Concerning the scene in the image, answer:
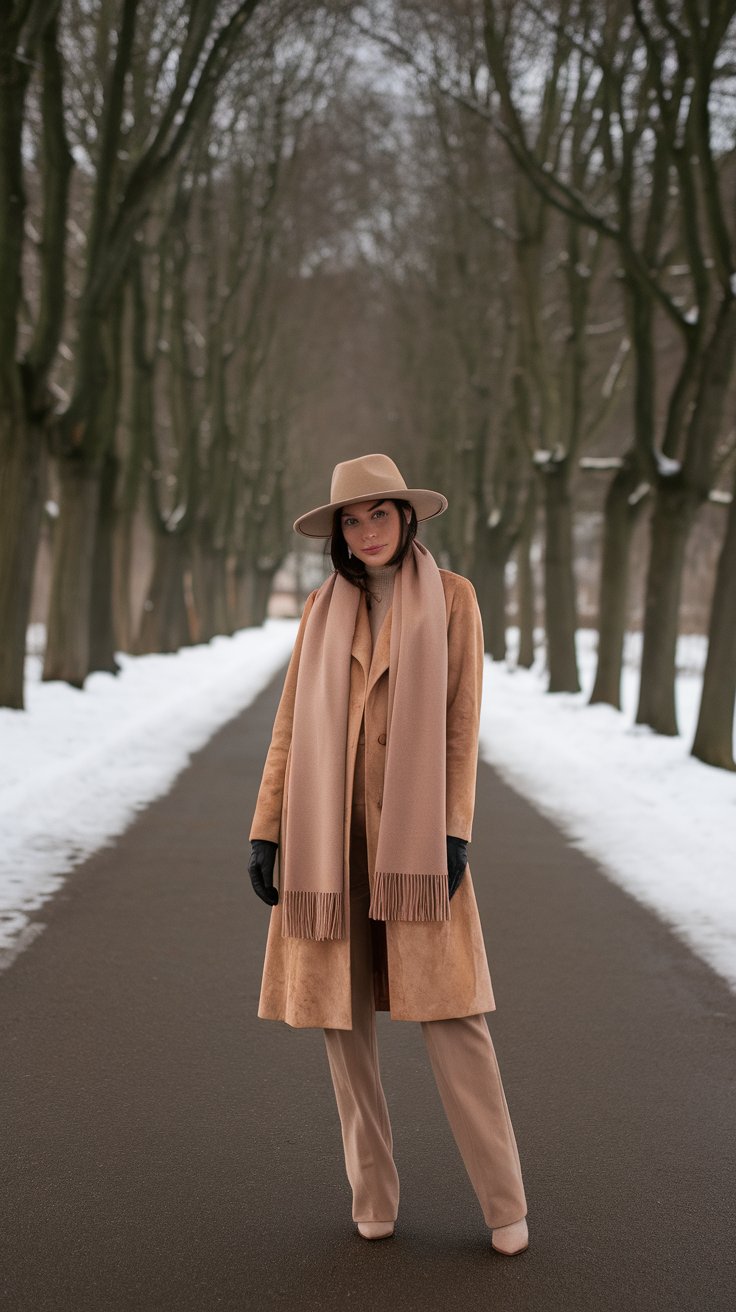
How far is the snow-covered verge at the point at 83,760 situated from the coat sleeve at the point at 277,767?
2615 mm

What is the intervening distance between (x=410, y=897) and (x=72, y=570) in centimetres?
1362

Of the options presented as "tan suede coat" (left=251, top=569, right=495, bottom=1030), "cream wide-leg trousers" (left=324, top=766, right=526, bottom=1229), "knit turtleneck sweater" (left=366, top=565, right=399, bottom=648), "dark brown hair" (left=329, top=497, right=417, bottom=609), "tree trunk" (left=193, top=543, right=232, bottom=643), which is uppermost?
"dark brown hair" (left=329, top=497, right=417, bottom=609)

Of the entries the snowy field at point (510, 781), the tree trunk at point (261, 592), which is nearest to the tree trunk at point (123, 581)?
the snowy field at point (510, 781)

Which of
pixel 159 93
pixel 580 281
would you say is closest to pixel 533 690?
pixel 580 281

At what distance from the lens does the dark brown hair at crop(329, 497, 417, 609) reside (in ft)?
10.3

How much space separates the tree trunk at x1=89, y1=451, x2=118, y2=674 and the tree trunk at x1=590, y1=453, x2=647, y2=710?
7219 mm

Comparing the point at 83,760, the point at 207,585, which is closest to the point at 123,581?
the point at 207,585

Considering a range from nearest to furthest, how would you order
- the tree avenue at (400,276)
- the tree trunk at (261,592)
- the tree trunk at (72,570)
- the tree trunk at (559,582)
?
the tree avenue at (400,276) < the tree trunk at (72,570) < the tree trunk at (559,582) < the tree trunk at (261,592)

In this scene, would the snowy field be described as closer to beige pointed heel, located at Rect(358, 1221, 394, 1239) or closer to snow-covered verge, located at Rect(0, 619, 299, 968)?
snow-covered verge, located at Rect(0, 619, 299, 968)

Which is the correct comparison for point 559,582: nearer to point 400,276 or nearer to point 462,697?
point 400,276

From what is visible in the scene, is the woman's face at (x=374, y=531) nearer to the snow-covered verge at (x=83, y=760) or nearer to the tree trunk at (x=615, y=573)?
the snow-covered verge at (x=83, y=760)

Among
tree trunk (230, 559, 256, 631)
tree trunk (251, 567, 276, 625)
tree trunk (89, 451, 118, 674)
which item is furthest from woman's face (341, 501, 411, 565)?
tree trunk (251, 567, 276, 625)

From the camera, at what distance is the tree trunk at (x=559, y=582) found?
18969 millimetres

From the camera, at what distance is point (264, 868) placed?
121 inches
